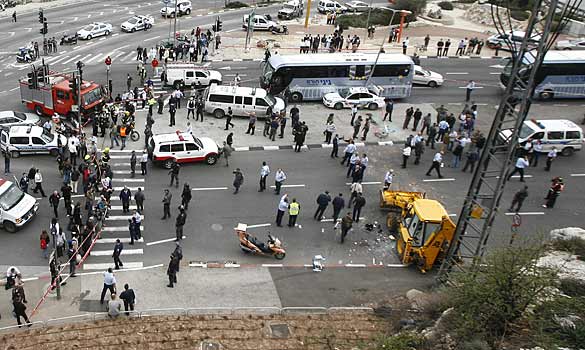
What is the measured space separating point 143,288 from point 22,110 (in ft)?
61.5

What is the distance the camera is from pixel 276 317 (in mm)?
19172

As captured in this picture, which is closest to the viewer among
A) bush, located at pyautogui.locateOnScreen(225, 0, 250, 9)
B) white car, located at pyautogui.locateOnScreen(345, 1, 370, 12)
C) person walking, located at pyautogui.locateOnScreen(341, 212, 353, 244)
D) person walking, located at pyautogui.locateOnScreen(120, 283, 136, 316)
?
person walking, located at pyautogui.locateOnScreen(120, 283, 136, 316)

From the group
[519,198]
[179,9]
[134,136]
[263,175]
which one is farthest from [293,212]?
[179,9]

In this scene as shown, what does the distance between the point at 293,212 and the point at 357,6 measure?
4809 cm

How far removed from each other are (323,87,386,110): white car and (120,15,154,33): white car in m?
23.2

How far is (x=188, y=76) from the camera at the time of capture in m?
38.4

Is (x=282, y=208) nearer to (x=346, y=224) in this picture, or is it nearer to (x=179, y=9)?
(x=346, y=224)

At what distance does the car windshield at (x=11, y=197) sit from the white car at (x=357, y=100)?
1880 cm

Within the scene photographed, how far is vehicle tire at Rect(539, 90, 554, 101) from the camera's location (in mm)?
39719

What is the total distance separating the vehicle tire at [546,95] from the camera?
130 ft

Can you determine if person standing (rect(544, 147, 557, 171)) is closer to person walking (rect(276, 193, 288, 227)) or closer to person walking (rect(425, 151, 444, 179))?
person walking (rect(425, 151, 444, 179))

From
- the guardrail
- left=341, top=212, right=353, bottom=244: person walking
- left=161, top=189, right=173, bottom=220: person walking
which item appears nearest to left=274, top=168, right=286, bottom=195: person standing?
left=341, top=212, right=353, bottom=244: person walking

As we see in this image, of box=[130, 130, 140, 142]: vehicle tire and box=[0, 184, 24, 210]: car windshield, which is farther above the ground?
box=[0, 184, 24, 210]: car windshield

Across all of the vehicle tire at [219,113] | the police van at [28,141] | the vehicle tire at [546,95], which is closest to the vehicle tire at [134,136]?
the police van at [28,141]
